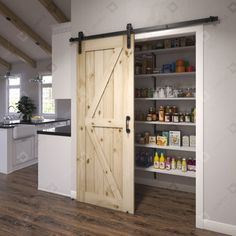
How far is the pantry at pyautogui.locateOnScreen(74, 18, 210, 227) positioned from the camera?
2.65m

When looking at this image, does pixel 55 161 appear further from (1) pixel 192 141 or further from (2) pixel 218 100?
(2) pixel 218 100

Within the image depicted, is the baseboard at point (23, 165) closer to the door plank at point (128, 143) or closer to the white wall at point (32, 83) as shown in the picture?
the white wall at point (32, 83)

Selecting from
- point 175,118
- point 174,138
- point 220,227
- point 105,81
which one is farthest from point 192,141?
point 105,81

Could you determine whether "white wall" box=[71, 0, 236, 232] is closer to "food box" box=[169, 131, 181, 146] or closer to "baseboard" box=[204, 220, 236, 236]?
"baseboard" box=[204, 220, 236, 236]

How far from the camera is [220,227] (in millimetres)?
2340

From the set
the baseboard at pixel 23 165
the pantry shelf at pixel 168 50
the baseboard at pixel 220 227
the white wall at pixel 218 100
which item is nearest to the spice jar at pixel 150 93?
the pantry shelf at pixel 168 50

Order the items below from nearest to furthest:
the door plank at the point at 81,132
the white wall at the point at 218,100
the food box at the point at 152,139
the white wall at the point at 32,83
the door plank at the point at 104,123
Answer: the white wall at the point at 218,100 < the door plank at the point at 104,123 < the door plank at the point at 81,132 < the food box at the point at 152,139 < the white wall at the point at 32,83

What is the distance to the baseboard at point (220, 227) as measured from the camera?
7.52 feet

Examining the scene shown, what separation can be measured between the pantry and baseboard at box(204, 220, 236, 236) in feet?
0.30

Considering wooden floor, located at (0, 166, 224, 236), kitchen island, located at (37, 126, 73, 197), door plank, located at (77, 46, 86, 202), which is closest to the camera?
wooden floor, located at (0, 166, 224, 236)

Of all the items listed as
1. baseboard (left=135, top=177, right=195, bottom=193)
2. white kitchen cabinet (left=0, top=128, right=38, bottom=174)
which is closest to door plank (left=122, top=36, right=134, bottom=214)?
baseboard (left=135, top=177, right=195, bottom=193)

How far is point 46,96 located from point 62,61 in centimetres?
455

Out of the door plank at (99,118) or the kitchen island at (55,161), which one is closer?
the door plank at (99,118)

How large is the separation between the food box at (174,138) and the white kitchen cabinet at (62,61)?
1.59 metres
